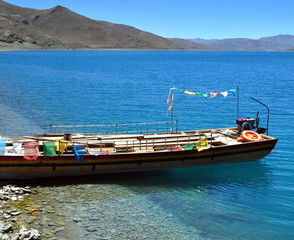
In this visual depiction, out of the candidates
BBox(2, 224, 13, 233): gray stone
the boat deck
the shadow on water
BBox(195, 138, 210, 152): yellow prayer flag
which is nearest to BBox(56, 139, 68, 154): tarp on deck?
the boat deck

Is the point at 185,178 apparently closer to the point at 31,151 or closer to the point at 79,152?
the point at 79,152

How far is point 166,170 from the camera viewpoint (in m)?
25.3

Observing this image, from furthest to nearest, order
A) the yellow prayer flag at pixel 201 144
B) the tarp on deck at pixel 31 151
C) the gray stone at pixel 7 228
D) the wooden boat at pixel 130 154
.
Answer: the yellow prayer flag at pixel 201 144 → the wooden boat at pixel 130 154 → the tarp on deck at pixel 31 151 → the gray stone at pixel 7 228

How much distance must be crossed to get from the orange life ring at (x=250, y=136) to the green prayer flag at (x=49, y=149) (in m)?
14.0

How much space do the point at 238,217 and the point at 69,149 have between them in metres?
11.7

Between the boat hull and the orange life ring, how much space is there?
0.56 m

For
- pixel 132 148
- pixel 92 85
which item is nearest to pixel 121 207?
pixel 132 148

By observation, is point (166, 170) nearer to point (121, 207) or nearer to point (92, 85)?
point (121, 207)

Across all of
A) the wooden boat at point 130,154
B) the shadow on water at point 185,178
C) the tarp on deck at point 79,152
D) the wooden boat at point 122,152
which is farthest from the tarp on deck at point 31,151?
the tarp on deck at point 79,152

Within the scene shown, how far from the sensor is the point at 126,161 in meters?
23.0

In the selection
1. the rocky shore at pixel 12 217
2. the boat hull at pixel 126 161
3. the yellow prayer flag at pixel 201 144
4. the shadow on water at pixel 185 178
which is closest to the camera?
the rocky shore at pixel 12 217

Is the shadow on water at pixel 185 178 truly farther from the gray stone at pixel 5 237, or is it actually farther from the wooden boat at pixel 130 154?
the gray stone at pixel 5 237

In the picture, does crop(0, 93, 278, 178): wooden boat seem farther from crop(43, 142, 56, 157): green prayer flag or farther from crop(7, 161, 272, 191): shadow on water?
crop(7, 161, 272, 191): shadow on water

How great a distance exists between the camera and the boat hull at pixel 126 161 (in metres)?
21.5
